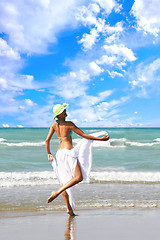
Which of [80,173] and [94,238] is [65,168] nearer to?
[80,173]

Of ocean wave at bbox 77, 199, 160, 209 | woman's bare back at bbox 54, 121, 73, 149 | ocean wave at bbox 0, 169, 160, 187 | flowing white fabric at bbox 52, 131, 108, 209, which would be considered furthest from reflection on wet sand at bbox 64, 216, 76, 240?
ocean wave at bbox 0, 169, 160, 187

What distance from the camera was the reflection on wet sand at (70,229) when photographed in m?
3.93

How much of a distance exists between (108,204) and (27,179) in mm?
3919

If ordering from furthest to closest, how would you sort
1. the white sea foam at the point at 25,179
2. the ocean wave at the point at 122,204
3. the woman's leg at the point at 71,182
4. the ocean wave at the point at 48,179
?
1. the ocean wave at the point at 48,179
2. the white sea foam at the point at 25,179
3. the ocean wave at the point at 122,204
4. the woman's leg at the point at 71,182

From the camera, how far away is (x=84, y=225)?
14.6ft

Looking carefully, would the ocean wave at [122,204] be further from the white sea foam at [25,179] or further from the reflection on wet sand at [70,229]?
the white sea foam at [25,179]

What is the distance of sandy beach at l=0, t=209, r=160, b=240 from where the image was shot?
3.98 metres

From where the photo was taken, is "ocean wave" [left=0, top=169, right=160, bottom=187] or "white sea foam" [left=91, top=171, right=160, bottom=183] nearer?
"ocean wave" [left=0, top=169, right=160, bottom=187]

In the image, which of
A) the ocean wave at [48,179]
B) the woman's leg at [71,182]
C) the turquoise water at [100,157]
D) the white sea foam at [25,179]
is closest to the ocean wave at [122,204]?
the woman's leg at [71,182]

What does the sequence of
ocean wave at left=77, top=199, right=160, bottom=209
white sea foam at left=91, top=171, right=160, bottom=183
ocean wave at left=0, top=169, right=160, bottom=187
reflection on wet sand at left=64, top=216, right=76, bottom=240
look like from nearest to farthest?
1. reflection on wet sand at left=64, top=216, right=76, bottom=240
2. ocean wave at left=77, top=199, right=160, bottom=209
3. ocean wave at left=0, top=169, right=160, bottom=187
4. white sea foam at left=91, top=171, right=160, bottom=183

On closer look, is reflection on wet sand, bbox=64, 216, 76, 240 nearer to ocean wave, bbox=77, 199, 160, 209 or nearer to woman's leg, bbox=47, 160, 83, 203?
woman's leg, bbox=47, 160, 83, 203

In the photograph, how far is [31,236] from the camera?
3.98m

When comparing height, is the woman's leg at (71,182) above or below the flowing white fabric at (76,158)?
below

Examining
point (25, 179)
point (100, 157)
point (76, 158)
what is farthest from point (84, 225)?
point (100, 157)
